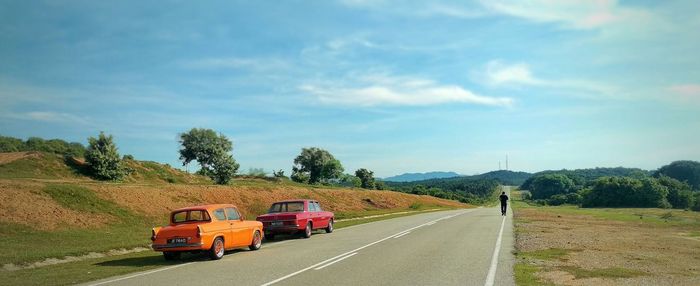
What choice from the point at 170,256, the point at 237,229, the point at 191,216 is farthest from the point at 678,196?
the point at 170,256

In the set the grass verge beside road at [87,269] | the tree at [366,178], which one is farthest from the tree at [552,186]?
the grass verge beside road at [87,269]

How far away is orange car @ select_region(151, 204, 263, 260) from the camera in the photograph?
47.6 feet

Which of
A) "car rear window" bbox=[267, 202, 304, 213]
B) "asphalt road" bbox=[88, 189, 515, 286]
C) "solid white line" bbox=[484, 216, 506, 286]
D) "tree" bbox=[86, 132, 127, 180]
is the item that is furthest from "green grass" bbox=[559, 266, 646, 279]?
"tree" bbox=[86, 132, 127, 180]

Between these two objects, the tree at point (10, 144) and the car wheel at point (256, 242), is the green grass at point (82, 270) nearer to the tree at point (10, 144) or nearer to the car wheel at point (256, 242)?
the car wheel at point (256, 242)

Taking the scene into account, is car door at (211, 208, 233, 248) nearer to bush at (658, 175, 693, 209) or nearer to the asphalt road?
the asphalt road

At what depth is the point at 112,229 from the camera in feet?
81.8

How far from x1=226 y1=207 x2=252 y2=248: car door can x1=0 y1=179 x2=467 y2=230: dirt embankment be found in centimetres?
1124

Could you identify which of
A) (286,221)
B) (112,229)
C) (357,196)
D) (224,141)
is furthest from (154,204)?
(224,141)

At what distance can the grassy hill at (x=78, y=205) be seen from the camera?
19.2m

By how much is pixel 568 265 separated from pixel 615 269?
1.07 metres

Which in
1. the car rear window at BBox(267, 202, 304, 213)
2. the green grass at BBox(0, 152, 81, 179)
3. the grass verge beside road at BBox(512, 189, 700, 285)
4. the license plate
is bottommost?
the grass verge beside road at BBox(512, 189, 700, 285)

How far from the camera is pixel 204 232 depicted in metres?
14.6

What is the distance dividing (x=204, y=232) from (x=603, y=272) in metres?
10.5

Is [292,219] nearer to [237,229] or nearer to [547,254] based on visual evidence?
[237,229]
